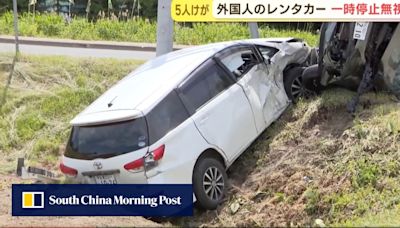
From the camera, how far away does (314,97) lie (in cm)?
857

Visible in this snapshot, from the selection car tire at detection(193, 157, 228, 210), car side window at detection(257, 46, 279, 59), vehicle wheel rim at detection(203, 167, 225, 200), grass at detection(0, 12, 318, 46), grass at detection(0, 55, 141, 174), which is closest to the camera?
car tire at detection(193, 157, 228, 210)

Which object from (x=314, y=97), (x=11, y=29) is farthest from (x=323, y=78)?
(x=11, y=29)

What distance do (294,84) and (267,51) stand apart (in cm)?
67

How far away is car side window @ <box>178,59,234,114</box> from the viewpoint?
23.1ft

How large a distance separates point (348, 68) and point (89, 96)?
5365 mm

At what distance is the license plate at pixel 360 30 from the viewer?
782cm

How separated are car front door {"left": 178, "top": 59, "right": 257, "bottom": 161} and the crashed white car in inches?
0.5

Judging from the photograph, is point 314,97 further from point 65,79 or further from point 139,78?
point 65,79

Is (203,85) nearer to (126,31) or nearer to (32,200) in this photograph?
(32,200)

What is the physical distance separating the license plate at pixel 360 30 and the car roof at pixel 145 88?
1.75m

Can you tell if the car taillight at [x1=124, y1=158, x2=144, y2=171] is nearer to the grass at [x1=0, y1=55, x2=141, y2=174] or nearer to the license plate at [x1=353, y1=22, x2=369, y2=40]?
the grass at [x1=0, y1=55, x2=141, y2=174]

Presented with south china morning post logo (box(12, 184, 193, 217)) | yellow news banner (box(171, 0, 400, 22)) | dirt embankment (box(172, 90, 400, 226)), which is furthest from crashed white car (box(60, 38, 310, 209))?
yellow news banner (box(171, 0, 400, 22))

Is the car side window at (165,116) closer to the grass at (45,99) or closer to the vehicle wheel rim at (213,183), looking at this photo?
the vehicle wheel rim at (213,183)

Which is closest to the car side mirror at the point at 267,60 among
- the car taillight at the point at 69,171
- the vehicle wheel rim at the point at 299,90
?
the vehicle wheel rim at the point at 299,90
